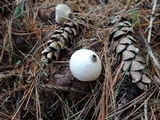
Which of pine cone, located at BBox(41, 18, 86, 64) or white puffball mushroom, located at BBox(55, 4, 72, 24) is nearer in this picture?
pine cone, located at BBox(41, 18, 86, 64)

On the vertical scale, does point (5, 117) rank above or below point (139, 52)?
below

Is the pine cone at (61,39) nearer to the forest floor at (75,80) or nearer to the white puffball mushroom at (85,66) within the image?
the forest floor at (75,80)

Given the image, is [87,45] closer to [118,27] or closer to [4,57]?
[118,27]

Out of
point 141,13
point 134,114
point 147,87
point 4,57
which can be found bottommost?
point 134,114

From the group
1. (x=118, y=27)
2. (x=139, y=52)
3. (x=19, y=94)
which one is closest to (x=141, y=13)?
(x=118, y=27)

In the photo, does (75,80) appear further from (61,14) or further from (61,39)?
(61,14)

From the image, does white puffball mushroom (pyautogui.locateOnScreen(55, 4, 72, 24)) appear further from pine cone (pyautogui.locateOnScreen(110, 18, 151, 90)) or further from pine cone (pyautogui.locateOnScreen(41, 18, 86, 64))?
pine cone (pyautogui.locateOnScreen(110, 18, 151, 90))

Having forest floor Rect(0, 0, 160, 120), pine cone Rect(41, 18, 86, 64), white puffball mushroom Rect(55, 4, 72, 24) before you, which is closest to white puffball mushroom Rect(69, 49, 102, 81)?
forest floor Rect(0, 0, 160, 120)
